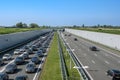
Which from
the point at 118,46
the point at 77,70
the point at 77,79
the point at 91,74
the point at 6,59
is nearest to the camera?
the point at 77,79

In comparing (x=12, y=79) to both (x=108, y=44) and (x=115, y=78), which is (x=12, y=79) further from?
(x=108, y=44)

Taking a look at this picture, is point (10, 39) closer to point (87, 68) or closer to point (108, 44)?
point (108, 44)

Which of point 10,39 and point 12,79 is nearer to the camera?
point 12,79

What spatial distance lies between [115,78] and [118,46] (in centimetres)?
4374

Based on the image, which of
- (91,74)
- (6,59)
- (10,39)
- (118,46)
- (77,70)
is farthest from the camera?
(10,39)

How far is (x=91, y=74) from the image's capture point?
38500mm

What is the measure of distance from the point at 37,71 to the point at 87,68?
803cm

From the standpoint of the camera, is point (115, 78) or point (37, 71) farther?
point (37, 71)

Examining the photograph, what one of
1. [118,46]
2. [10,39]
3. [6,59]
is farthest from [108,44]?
[6,59]

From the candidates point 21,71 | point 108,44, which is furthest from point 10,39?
point 21,71

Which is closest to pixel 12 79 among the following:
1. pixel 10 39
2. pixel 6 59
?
pixel 6 59

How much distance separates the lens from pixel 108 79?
3497cm

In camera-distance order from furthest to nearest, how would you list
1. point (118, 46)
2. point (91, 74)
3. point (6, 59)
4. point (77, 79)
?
point (118, 46)
point (6, 59)
point (91, 74)
point (77, 79)

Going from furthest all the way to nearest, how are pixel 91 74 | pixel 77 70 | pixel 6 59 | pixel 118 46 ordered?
pixel 118 46 < pixel 6 59 < pixel 77 70 < pixel 91 74
